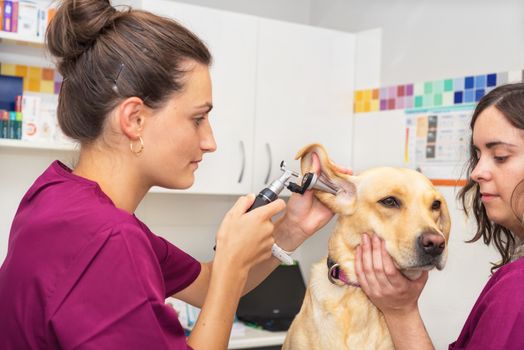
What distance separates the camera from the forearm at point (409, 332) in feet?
4.35

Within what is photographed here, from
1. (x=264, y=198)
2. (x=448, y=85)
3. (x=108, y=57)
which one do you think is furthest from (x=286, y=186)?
(x=448, y=85)

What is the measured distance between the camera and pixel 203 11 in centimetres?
268

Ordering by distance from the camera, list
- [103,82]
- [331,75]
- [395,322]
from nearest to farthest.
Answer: [103,82], [395,322], [331,75]

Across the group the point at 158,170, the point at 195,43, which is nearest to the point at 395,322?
the point at 158,170

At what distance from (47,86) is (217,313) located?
200 centimetres

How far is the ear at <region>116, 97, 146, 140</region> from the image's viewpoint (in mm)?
1105

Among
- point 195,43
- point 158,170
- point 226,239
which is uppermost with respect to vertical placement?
point 195,43

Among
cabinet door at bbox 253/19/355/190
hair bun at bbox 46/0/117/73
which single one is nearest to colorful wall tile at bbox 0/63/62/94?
cabinet door at bbox 253/19/355/190

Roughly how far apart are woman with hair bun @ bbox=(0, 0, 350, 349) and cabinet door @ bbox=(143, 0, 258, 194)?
149 cm

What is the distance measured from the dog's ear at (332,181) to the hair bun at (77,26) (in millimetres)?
554

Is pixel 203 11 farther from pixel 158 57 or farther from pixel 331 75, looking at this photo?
pixel 158 57

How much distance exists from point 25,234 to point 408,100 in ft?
7.22

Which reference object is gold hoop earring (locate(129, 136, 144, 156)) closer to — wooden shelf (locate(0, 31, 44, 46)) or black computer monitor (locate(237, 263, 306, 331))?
wooden shelf (locate(0, 31, 44, 46))

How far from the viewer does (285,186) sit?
1.34 m
